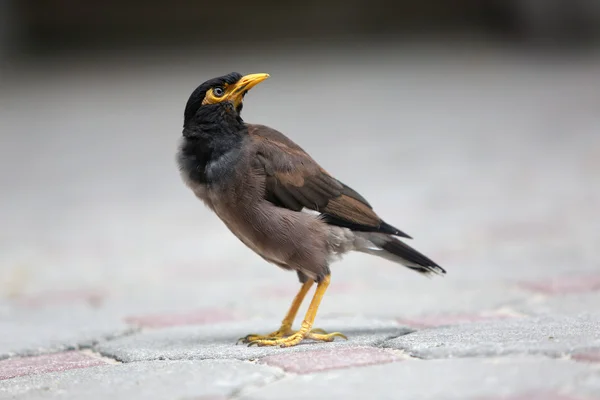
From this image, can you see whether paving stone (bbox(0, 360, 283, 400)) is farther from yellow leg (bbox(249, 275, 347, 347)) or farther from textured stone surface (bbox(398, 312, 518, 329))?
textured stone surface (bbox(398, 312, 518, 329))

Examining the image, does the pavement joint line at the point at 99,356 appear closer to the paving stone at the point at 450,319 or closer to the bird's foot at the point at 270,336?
the bird's foot at the point at 270,336

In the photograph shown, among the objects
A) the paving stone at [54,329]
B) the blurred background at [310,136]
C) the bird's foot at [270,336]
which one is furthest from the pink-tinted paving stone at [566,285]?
the paving stone at [54,329]

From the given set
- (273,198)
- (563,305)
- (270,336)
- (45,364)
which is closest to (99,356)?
(45,364)

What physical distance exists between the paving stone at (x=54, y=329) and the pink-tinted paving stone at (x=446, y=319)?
1.22 meters

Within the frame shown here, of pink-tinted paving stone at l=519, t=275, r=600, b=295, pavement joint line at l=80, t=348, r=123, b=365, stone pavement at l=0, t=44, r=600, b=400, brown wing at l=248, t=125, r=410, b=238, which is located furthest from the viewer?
pink-tinted paving stone at l=519, t=275, r=600, b=295

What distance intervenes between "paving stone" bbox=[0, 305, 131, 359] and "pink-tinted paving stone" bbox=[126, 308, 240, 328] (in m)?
0.10

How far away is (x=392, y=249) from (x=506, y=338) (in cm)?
88

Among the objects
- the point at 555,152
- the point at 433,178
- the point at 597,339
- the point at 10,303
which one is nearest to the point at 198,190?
the point at 597,339

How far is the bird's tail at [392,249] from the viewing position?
346cm

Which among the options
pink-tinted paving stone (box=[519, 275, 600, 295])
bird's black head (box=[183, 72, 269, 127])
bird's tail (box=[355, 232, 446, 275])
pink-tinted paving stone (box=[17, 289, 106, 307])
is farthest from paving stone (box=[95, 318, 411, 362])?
pink-tinted paving stone (box=[17, 289, 106, 307])

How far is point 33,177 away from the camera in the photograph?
854 cm

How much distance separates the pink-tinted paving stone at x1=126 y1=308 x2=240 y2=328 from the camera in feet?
12.9

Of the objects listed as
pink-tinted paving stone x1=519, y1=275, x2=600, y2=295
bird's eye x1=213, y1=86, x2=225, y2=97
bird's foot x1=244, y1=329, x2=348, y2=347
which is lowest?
bird's foot x1=244, y1=329, x2=348, y2=347

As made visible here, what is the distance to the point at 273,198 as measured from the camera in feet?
10.7
